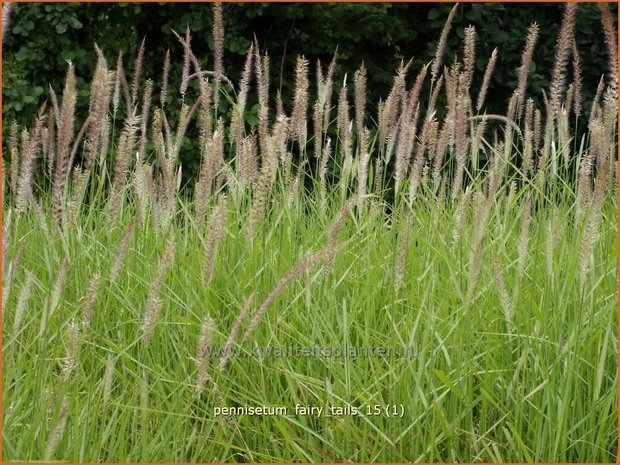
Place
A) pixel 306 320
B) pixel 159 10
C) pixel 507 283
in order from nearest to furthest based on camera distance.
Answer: pixel 306 320, pixel 507 283, pixel 159 10

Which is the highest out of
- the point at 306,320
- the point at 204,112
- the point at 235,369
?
the point at 204,112

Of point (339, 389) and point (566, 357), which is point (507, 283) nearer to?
point (566, 357)

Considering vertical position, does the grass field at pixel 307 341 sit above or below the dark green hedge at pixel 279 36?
below

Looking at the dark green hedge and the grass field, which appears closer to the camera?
the grass field

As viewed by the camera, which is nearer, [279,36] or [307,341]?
[307,341]

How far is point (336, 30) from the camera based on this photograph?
4.91 m

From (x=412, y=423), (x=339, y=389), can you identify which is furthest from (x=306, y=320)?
(x=412, y=423)

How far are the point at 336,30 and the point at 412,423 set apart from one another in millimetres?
3475

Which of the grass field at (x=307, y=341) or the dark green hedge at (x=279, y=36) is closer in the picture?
the grass field at (x=307, y=341)

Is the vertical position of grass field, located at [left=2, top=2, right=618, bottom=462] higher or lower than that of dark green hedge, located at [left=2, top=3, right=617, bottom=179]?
lower

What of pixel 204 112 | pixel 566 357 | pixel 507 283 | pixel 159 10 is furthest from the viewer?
pixel 159 10

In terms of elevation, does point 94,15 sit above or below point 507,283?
above

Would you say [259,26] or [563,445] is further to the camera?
[259,26]

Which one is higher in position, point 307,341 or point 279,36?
point 279,36
